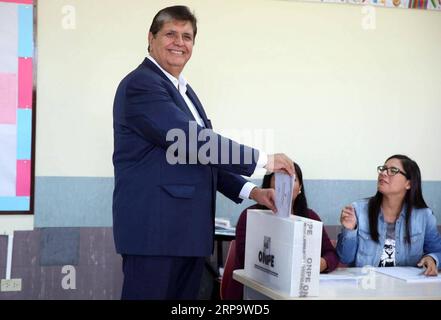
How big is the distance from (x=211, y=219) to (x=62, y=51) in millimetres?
2255

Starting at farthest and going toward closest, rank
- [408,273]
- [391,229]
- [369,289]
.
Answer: [391,229] < [408,273] < [369,289]

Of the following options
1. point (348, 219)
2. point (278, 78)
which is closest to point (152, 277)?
point (348, 219)

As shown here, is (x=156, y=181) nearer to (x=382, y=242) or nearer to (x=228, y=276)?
(x=228, y=276)

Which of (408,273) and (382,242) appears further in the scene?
(382,242)

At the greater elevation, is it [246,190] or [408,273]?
[246,190]

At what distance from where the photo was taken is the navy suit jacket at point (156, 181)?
7.54ft

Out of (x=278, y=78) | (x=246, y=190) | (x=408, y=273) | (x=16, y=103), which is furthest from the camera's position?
(x=278, y=78)

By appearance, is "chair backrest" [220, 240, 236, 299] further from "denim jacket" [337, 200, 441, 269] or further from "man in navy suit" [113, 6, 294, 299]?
"man in navy suit" [113, 6, 294, 299]

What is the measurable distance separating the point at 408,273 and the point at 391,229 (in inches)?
15.1

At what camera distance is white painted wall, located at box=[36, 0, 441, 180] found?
422cm

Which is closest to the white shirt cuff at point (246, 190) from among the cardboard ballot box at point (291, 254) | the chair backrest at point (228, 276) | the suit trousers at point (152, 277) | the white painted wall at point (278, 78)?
the cardboard ballot box at point (291, 254)

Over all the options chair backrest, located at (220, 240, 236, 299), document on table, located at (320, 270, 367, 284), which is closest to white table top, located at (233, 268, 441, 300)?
document on table, located at (320, 270, 367, 284)

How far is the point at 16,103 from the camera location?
13.6ft

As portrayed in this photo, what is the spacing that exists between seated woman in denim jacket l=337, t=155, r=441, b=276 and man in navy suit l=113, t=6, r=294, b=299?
3.54ft
